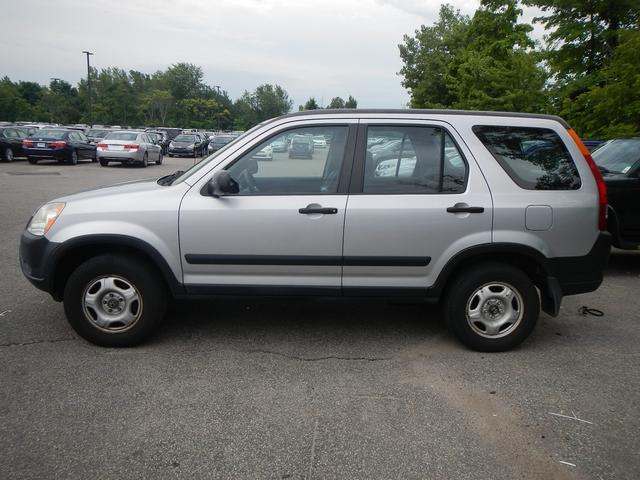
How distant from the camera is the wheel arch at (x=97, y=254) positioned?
12.8 ft

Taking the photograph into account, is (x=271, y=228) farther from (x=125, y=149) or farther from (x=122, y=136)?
(x=122, y=136)

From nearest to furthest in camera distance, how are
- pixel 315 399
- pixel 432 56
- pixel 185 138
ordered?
pixel 315 399, pixel 185 138, pixel 432 56

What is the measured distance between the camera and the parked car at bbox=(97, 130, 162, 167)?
2305 cm

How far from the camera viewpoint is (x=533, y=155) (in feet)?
13.4

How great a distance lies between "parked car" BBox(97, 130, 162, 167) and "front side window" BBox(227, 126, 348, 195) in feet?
68.8

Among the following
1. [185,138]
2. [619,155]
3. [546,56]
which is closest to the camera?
[619,155]

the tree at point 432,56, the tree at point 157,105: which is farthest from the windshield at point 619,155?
the tree at point 157,105

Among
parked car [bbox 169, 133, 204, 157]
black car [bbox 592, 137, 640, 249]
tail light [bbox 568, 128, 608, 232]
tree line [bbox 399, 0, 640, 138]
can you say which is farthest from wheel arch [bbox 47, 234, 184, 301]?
parked car [bbox 169, 133, 204, 157]

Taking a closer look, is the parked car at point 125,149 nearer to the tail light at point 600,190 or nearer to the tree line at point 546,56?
the tree line at point 546,56

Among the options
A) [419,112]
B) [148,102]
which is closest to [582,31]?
[419,112]

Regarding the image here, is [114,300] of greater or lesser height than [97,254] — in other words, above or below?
below

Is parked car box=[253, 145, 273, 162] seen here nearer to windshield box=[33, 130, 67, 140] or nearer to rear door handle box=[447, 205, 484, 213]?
rear door handle box=[447, 205, 484, 213]

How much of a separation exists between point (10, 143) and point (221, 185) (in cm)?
2275

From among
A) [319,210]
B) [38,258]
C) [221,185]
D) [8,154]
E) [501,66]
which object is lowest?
[38,258]
